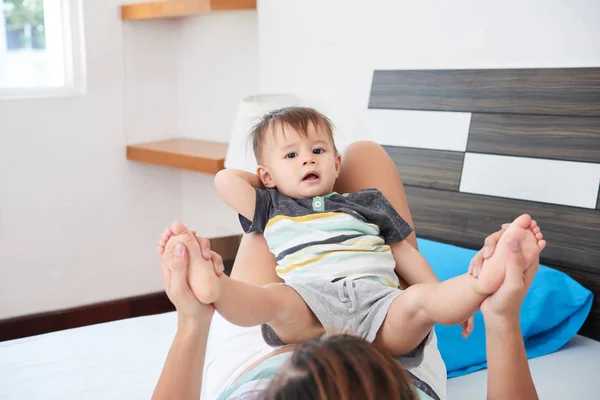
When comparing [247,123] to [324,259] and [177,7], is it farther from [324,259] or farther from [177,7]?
[324,259]

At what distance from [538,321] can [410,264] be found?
0.39 metres

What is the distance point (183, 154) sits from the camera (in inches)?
116

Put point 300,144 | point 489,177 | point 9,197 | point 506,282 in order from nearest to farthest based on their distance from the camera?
point 506,282 → point 300,144 → point 489,177 → point 9,197

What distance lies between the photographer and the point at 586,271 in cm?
Result: 176

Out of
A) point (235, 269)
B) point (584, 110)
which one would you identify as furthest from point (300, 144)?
point (584, 110)

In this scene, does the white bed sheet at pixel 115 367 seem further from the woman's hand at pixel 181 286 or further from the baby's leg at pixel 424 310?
the woman's hand at pixel 181 286

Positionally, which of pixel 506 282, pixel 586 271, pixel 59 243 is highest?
pixel 506 282

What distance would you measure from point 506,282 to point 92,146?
242cm

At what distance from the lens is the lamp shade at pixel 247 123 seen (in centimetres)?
224


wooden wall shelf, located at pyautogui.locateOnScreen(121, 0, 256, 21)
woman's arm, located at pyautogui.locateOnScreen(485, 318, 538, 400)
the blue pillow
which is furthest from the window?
woman's arm, located at pyautogui.locateOnScreen(485, 318, 538, 400)

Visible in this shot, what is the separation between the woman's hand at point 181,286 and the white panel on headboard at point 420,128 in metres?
1.10

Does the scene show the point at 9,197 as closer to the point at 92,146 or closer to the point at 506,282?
the point at 92,146

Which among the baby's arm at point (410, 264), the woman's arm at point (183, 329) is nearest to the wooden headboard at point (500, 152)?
the baby's arm at point (410, 264)

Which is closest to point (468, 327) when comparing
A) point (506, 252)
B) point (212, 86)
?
point (506, 252)
